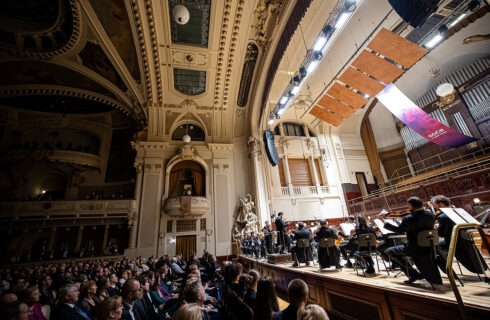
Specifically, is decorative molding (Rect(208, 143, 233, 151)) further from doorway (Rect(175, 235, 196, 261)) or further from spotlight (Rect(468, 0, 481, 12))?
spotlight (Rect(468, 0, 481, 12))

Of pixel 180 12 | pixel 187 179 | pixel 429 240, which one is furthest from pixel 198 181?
pixel 429 240

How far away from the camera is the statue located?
1079cm

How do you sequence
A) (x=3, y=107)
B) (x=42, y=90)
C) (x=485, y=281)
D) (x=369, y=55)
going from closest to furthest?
(x=485, y=281), (x=369, y=55), (x=42, y=90), (x=3, y=107)

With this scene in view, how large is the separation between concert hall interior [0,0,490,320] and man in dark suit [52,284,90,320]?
104 centimetres

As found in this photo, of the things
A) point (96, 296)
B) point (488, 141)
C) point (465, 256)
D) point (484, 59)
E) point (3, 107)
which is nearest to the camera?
point (465, 256)

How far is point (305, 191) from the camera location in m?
13.0

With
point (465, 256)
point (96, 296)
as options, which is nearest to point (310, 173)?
point (465, 256)

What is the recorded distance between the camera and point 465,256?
8.61 feet

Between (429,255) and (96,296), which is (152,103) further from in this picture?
(429,255)

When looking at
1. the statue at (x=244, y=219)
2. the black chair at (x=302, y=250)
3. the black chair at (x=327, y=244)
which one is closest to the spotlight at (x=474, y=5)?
the black chair at (x=327, y=244)

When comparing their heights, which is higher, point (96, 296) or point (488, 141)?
point (488, 141)

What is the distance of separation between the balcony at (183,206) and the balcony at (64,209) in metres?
1.83

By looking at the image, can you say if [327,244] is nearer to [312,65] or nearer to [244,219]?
[312,65]

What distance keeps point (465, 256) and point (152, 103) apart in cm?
1260
